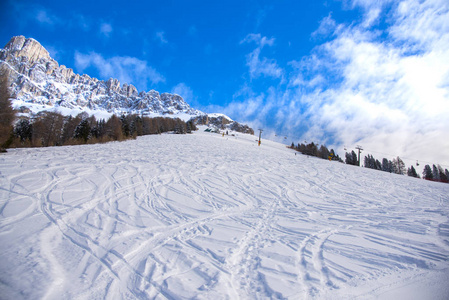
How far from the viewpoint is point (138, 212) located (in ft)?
18.8

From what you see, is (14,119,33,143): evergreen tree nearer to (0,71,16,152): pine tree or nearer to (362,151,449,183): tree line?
(0,71,16,152): pine tree

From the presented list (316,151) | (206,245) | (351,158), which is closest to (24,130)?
(206,245)

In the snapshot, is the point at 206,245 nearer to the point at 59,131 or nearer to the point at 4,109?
the point at 4,109

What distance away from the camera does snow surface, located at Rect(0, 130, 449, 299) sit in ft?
9.56

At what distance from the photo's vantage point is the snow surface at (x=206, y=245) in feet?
9.56

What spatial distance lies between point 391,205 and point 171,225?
10.2 meters

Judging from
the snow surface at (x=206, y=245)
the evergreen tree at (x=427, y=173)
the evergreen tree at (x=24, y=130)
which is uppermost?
the evergreen tree at (x=24, y=130)

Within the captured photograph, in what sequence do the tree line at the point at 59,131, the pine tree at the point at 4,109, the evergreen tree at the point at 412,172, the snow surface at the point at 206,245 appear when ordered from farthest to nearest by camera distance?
the evergreen tree at the point at 412,172 → the tree line at the point at 59,131 → the pine tree at the point at 4,109 → the snow surface at the point at 206,245

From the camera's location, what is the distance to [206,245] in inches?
162

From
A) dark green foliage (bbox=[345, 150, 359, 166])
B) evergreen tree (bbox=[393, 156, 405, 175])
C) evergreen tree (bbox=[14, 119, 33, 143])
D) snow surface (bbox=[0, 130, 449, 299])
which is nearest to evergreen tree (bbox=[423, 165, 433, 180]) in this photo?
evergreen tree (bbox=[393, 156, 405, 175])

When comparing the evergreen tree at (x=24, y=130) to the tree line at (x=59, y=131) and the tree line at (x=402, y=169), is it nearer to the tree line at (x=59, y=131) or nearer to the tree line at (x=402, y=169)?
the tree line at (x=59, y=131)

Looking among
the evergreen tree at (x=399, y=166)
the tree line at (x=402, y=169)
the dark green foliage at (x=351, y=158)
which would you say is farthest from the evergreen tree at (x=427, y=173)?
the dark green foliage at (x=351, y=158)

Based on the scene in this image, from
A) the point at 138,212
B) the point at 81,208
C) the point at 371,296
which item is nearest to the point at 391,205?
the point at 371,296

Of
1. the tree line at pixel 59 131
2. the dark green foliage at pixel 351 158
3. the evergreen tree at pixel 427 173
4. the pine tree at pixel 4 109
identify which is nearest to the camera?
the pine tree at pixel 4 109
